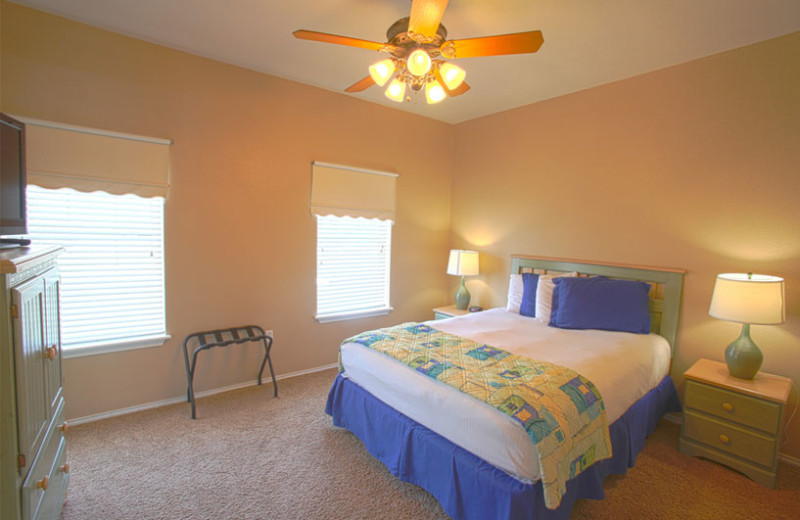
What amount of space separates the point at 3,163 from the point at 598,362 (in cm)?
304

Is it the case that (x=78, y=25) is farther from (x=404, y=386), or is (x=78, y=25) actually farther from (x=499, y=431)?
(x=499, y=431)

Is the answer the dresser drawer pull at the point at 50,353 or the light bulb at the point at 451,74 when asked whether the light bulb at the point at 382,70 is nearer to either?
the light bulb at the point at 451,74

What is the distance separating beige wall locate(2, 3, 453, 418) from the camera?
2.44m

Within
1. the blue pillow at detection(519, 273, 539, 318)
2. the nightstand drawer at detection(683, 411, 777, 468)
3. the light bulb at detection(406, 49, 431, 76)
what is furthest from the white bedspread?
the light bulb at detection(406, 49, 431, 76)

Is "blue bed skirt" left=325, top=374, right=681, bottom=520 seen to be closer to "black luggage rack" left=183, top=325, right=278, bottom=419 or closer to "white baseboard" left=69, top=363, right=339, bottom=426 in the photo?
"black luggage rack" left=183, top=325, right=278, bottom=419

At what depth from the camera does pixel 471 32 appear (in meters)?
2.43

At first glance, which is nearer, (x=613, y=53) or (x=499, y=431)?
(x=499, y=431)

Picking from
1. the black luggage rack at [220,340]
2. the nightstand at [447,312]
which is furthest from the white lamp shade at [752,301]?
the black luggage rack at [220,340]

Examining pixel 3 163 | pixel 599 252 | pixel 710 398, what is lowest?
pixel 710 398

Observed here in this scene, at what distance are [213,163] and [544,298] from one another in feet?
9.67

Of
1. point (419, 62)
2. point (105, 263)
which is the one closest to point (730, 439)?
point (419, 62)

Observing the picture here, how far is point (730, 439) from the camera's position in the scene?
2242 mm

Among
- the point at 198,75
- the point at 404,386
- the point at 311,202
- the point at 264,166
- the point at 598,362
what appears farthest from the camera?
the point at 311,202

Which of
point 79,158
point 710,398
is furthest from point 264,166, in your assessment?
point 710,398
